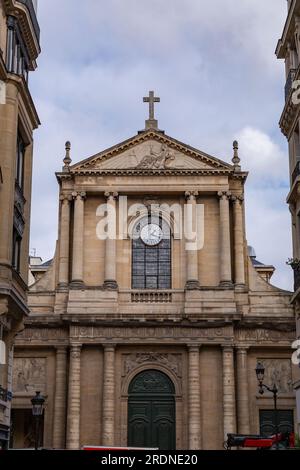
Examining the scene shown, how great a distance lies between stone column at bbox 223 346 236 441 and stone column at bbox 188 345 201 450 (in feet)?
3.72

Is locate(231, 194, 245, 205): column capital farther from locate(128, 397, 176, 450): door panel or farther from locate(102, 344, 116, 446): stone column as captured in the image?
locate(128, 397, 176, 450): door panel

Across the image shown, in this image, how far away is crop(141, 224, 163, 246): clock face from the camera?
36.8m

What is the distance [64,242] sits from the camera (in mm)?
36500

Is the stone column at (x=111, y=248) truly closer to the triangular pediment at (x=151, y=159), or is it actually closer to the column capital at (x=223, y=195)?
the triangular pediment at (x=151, y=159)

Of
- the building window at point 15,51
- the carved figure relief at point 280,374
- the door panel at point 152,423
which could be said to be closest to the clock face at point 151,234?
the door panel at point 152,423

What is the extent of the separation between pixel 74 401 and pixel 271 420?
8638mm

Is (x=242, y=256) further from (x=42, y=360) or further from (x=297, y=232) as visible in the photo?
(x=297, y=232)

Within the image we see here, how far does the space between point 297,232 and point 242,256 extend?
46.6ft

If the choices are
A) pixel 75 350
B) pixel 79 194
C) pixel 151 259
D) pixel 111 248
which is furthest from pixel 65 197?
pixel 75 350

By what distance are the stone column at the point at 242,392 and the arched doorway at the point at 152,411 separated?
289 cm

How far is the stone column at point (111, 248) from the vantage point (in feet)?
117

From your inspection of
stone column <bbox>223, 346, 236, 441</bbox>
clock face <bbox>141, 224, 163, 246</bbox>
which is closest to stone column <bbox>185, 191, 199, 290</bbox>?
clock face <bbox>141, 224, 163, 246</bbox>

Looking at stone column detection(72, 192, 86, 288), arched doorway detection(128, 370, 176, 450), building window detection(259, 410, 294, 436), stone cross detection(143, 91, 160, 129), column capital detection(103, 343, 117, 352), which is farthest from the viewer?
stone cross detection(143, 91, 160, 129)

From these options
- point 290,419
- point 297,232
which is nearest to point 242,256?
point 290,419
